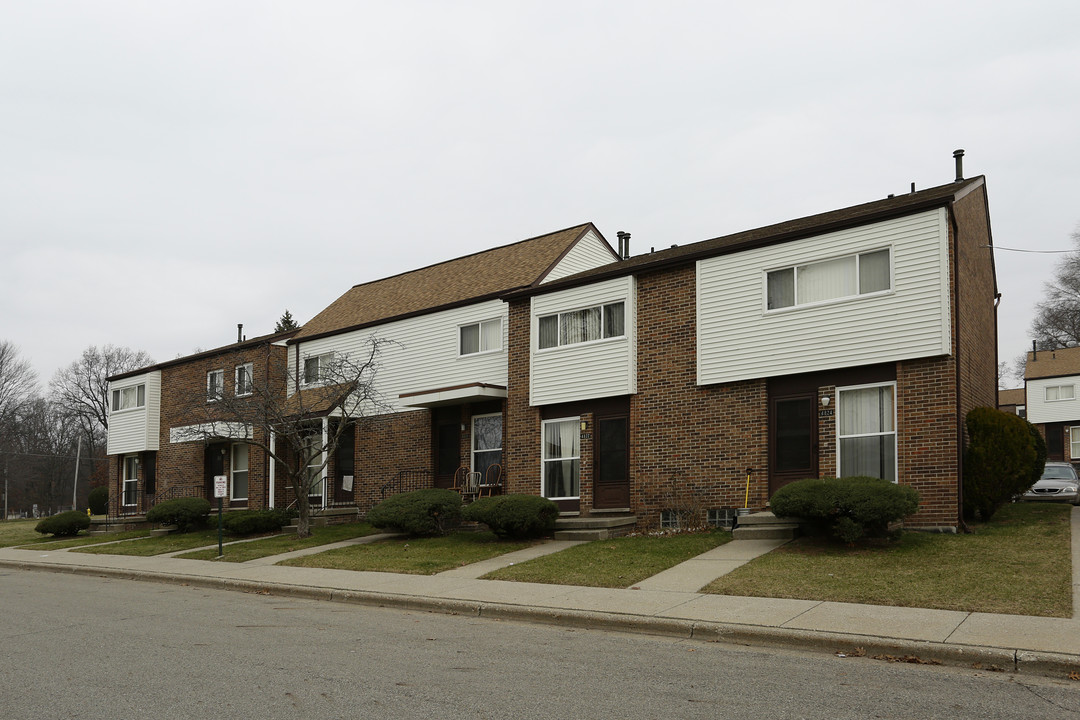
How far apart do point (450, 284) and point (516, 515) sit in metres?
10.4

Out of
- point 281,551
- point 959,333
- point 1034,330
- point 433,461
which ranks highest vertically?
point 1034,330

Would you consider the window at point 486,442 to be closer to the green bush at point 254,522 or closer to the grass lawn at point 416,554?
the grass lawn at point 416,554

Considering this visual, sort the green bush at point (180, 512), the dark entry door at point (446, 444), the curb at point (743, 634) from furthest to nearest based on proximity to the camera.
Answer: the green bush at point (180, 512)
the dark entry door at point (446, 444)
the curb at point (743, 634)

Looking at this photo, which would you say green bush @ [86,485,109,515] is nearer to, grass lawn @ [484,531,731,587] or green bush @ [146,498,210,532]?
green bush @ [146,498,210,532]

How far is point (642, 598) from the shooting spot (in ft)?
38.0

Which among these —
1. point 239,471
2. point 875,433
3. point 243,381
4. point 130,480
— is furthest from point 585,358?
point 130,480

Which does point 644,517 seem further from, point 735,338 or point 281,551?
point 281,551

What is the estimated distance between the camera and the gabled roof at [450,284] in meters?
24.0

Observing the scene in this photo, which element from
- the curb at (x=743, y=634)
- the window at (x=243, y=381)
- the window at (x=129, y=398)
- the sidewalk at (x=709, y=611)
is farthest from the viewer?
the window at (x=129, y=398)

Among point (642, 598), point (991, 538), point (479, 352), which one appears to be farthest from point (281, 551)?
point (991, 538)

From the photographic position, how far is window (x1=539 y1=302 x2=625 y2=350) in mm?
19812

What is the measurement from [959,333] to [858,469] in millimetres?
3084

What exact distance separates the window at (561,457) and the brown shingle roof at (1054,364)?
35031 mm

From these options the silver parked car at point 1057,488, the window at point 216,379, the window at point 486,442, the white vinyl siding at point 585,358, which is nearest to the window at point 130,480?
the window at point 216,379
